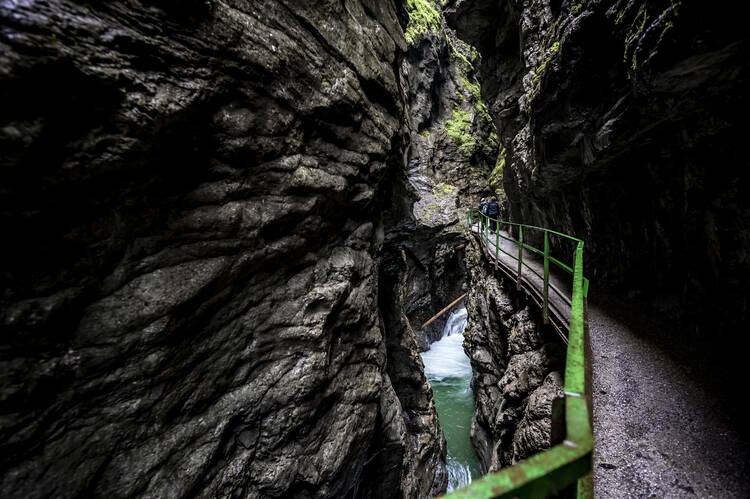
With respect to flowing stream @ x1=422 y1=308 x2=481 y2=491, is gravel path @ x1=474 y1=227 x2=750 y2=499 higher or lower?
higher

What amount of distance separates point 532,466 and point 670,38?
16.7 ft

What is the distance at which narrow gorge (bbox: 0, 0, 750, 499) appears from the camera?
7.43ft

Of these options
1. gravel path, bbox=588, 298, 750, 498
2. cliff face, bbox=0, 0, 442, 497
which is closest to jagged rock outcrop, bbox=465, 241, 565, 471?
gravel path, bbox=588, 298, 750, 498

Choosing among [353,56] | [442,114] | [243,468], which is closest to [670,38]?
[353,56]

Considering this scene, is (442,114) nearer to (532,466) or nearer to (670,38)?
(670,38)

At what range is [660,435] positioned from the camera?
284 cm

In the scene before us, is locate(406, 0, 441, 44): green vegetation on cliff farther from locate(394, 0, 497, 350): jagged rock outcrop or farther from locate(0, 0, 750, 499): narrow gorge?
locate(0, 0, 750, 499): narrow gorge

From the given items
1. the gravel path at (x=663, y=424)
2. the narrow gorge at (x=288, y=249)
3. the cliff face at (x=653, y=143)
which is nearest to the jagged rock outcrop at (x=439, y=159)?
the cliff face at (x=653, y=143)

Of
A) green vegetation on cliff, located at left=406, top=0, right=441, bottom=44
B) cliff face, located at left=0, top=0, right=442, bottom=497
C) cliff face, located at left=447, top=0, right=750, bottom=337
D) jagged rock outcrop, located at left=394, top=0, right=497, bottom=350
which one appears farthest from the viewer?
green vegetation on cliff, located at left=406, top=0, right=441, bottom=44

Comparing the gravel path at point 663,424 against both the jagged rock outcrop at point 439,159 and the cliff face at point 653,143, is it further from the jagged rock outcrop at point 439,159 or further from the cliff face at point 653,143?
the jagged rock outcrop at point 439,159

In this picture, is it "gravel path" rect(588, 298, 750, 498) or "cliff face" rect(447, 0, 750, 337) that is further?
"cliff face" rect(447, 0, 750, 337)

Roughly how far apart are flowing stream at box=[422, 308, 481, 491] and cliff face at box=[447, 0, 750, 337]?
8897mm

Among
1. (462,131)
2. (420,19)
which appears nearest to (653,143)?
(462,131)

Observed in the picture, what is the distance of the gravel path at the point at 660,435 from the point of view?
2375mm
